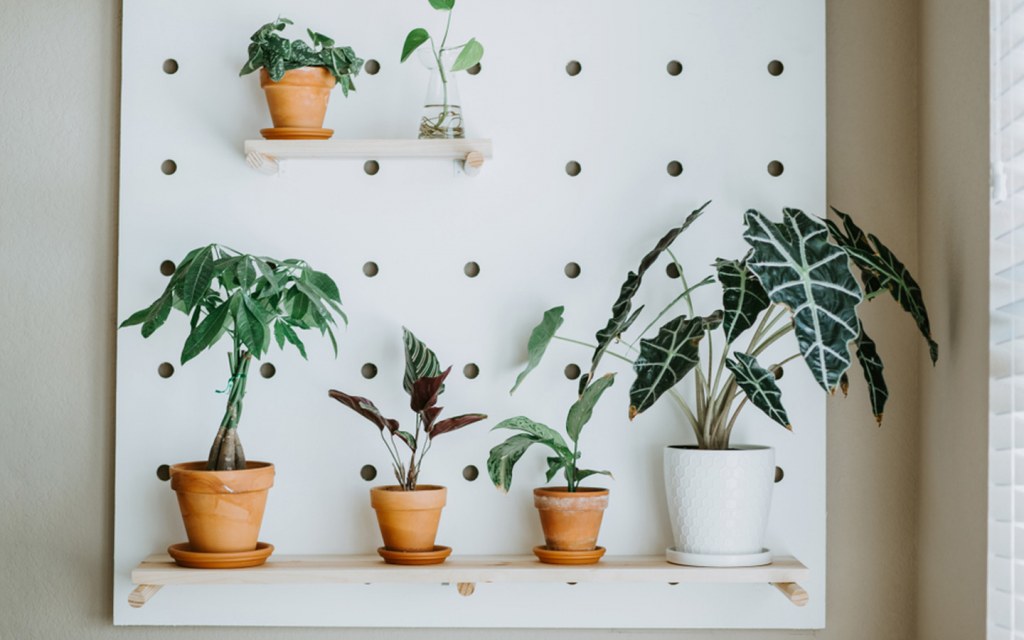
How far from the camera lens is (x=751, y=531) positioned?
1.54 metres

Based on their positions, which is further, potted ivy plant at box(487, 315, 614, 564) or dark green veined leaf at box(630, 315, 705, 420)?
potted ivy plant at box(487, 315, 614, 564)

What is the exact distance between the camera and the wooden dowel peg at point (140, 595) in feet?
4.98

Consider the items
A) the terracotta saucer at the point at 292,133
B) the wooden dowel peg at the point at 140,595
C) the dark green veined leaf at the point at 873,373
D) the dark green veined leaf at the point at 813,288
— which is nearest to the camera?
the dark green veined leaf at the point at 813,288

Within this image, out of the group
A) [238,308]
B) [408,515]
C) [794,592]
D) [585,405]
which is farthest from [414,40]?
[794,592]

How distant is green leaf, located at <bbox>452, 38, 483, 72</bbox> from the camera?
1.57m

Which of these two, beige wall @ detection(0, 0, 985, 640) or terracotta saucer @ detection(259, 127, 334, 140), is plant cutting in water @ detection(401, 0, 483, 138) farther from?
beige wall @ detection(0, 0, 985, 640)

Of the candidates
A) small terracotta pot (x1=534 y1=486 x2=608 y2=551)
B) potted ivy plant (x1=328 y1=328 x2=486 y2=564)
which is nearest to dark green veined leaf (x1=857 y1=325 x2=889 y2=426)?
small terracotta pot (x1=534 y1=486 x2=608 y2=551)

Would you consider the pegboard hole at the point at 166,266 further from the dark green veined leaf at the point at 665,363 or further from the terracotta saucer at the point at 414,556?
the dark green veined leaf at the point at 665,363

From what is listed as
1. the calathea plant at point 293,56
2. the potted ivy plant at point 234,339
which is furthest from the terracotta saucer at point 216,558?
the calathea plant at point 293,56

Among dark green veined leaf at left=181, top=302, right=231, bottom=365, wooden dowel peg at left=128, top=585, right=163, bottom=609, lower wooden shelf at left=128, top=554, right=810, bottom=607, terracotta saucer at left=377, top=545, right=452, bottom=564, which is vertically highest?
dark green veined leaf at left=181, top=302, right=231, bottom=365

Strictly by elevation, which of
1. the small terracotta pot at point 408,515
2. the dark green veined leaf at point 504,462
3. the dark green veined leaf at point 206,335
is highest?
the dark green veined leaf at point 206,335

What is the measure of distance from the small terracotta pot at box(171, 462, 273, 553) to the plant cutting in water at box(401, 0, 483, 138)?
578mm

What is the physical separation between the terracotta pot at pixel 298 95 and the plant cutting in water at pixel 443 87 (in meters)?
0.14

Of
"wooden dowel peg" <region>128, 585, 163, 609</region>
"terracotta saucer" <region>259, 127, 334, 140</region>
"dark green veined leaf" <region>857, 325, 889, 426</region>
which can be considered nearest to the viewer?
"dark green veined leaf" <region>857, 325, 889, 426</region>
